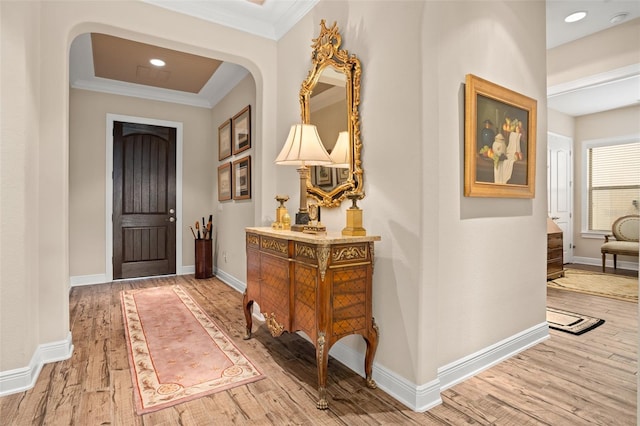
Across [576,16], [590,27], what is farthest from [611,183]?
[576,16]

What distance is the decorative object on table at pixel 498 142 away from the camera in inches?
84.0

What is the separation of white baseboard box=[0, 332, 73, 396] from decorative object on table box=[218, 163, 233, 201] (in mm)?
2569

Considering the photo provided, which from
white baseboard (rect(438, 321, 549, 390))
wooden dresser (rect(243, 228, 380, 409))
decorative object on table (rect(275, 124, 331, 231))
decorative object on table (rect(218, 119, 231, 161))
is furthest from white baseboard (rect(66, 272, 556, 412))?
decorative object on table (rect(218, 119, 231, 161))

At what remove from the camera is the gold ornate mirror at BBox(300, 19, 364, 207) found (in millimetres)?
2297

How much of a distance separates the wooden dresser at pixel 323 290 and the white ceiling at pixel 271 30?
198 centimetres

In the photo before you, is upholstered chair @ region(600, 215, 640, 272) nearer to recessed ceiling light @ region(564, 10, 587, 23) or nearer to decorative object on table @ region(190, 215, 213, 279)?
recessed ceiling light @ region(564, 10, 587, 23)

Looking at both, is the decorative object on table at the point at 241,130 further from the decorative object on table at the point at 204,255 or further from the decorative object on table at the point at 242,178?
the decorative object on table at the point at 204,255

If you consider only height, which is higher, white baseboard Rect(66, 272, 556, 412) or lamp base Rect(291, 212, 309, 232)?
lamp base Rect(291, 212, 309, 232)

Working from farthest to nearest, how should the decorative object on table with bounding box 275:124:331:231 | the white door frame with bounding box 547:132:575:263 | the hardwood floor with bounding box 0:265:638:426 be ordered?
the white door frame with bounding box 547:132:575:263 < the decorative object on table with bounding box 275:124:331:231 < the hardwood floor with bounding box 0:265:638:426

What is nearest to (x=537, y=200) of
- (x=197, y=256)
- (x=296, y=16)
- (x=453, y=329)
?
(x=453, y=329)

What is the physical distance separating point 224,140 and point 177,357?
3260 millimetres

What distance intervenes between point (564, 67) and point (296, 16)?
119 inches

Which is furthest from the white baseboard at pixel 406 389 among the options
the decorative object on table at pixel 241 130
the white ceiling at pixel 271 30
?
the decorative object on table at pixel 241 130

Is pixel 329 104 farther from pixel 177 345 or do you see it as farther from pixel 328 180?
pixel 177 345
